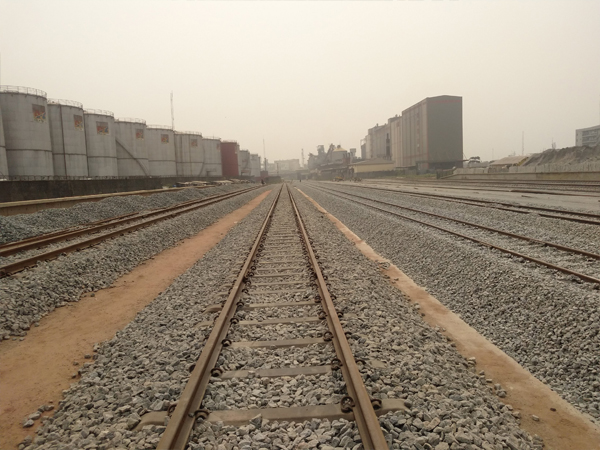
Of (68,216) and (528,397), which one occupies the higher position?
(68,216)

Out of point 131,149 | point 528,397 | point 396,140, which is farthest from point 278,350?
point 396,140

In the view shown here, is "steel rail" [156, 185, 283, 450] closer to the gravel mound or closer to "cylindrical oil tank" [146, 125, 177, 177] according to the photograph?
the gravel mound

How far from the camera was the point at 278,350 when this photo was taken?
4.89 meters

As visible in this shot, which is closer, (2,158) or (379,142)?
(2,158)

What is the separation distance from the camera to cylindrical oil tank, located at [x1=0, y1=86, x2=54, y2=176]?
40375 millimetres

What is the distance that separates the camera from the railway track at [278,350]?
11.2ft

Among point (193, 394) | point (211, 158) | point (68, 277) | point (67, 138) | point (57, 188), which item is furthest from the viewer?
point (211, 158)

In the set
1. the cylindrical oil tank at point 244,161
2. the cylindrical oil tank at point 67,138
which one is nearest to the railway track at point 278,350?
the cylindrical oil tank at point 67,138

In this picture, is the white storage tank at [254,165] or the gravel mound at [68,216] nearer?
the gravel mound at [68,216]

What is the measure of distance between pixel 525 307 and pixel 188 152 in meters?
82.8

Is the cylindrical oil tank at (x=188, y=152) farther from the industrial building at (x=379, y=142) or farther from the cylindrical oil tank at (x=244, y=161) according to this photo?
the industrial building at (x=379, y=142)

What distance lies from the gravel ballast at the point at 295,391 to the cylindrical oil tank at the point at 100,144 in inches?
2127

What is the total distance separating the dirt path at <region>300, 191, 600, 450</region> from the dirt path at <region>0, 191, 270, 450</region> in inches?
190

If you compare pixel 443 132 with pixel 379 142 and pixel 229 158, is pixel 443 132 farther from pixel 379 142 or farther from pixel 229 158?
pixel 379 142
